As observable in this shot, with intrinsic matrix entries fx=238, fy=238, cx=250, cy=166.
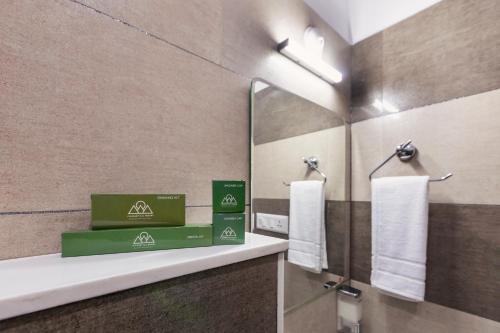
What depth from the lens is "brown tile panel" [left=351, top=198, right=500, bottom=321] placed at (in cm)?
79

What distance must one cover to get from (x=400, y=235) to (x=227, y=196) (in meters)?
0.75

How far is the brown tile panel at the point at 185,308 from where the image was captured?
29 cm

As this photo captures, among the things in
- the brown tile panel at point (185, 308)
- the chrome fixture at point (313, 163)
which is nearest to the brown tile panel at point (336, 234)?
the chrome fixture at point (313, 163)

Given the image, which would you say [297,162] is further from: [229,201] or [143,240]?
[143,240]

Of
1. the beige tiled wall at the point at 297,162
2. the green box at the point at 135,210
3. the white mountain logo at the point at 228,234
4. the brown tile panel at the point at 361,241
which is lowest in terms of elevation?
the brown tile panel at the point at 361,241

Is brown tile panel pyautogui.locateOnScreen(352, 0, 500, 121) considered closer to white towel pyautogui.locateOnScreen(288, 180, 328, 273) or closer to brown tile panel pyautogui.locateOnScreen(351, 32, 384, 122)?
brown tile panel pyautogui.locateOnScreen(351, 32, 384, 122)

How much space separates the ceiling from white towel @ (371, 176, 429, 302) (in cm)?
73

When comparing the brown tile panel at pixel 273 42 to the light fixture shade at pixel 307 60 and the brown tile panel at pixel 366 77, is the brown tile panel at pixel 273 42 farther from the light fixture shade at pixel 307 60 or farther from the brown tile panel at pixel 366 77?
the brown tile panel at pixel 366 77

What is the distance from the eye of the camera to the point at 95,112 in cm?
49

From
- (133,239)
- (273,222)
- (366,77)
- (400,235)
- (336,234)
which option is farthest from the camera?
(366,77)

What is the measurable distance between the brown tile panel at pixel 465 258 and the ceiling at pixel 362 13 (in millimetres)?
834

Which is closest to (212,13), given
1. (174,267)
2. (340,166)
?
(174,267)

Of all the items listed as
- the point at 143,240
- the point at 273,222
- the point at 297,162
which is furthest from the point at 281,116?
the point at 143,240

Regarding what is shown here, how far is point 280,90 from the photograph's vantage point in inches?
33.1
